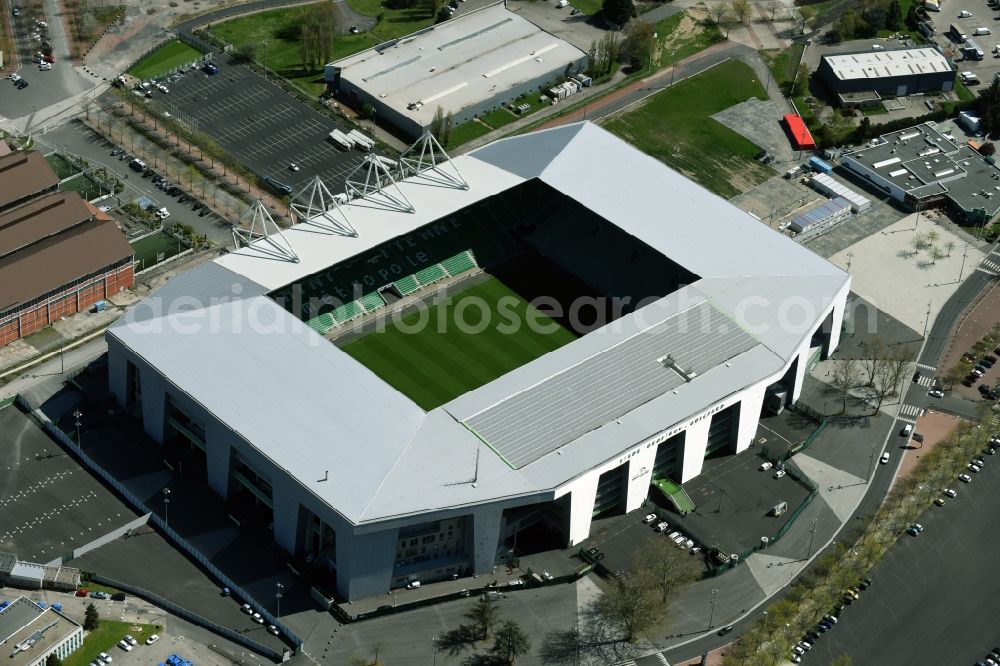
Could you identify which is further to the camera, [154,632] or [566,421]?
[566,421]

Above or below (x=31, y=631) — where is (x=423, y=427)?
above

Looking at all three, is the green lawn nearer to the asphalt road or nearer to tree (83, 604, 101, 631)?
tree (83, 604, 101, 631)

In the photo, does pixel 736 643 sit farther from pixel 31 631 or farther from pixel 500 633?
pixel 31 631

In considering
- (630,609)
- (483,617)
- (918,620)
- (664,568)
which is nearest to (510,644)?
(483,617)

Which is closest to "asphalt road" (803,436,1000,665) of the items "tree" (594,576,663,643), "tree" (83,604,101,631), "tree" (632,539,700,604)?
"tree" (632,539,700,604)

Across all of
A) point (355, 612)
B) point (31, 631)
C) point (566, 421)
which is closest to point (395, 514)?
point (355, 612)
